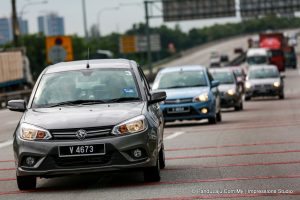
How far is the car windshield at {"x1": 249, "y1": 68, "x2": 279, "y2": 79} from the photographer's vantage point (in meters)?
47.6

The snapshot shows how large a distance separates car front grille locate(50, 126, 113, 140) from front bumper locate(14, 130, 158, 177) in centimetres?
6

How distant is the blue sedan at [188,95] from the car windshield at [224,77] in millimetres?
10273

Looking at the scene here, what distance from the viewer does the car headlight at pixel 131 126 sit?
1196cm

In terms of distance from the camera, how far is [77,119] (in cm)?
1202

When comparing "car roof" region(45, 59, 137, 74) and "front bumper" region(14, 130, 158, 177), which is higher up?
"car roof" region(45, 59, 137, 74)

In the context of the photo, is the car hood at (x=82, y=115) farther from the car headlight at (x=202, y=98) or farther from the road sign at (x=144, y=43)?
the road sign at (x=144, y=43)

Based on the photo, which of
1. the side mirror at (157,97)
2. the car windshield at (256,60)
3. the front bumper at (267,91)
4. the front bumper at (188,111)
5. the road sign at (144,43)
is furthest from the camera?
the road sign at (144,43)

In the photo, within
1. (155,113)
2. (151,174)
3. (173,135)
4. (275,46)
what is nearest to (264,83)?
(173,135)

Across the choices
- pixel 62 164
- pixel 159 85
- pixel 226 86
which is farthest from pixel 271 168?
pixel 226 86

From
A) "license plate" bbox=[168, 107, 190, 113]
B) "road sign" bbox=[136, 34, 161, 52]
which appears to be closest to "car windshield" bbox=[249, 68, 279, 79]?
"license plate" bbox=[168, 107, 190, 113]

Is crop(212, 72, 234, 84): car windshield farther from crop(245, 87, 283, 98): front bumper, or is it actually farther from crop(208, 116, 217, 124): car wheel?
crop(208, 116, 217, 124): car wheel

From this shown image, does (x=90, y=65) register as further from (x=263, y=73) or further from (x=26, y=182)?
(x=263, y=73)

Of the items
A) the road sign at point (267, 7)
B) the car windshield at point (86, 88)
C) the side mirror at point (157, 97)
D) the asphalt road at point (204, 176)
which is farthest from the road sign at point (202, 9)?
the side mirror at point (157, 97)

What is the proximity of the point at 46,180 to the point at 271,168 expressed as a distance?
289 centimetres
